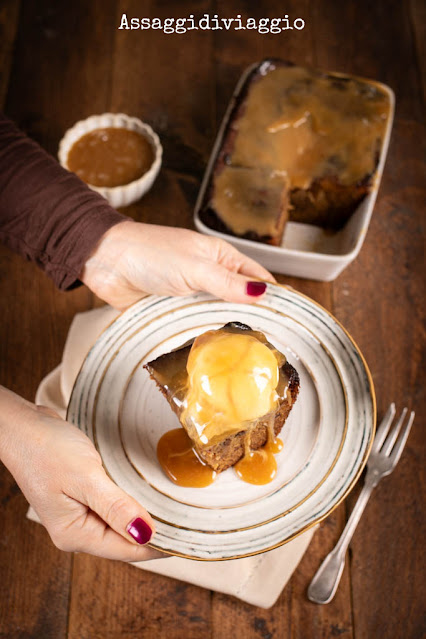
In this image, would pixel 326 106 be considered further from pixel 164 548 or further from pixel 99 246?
pixel 164 548

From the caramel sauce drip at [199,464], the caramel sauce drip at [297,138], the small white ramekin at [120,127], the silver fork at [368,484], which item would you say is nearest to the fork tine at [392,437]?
the silver fork at [368,484]

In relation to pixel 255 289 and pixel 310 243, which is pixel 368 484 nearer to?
pixel 255 289

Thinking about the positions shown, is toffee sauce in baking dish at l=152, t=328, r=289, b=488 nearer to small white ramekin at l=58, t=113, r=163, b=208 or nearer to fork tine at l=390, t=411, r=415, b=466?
fork tine at l=390, t=411, r=415, b=466

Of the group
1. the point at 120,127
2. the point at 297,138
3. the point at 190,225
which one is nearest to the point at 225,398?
the point at 190,225

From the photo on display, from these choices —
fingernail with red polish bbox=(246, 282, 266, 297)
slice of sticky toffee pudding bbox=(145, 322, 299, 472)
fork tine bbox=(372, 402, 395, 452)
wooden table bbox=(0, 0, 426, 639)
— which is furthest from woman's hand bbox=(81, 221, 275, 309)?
fork tine bbox=(372, 402, 395, 452)

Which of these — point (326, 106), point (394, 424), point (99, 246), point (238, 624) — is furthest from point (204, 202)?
point (238, 624)

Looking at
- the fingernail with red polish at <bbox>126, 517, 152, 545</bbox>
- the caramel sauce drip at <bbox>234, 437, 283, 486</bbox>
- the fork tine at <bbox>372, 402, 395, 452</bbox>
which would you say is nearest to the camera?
the fingernail with red polish at <bbox>126, 517, 152, 545</bbox>
